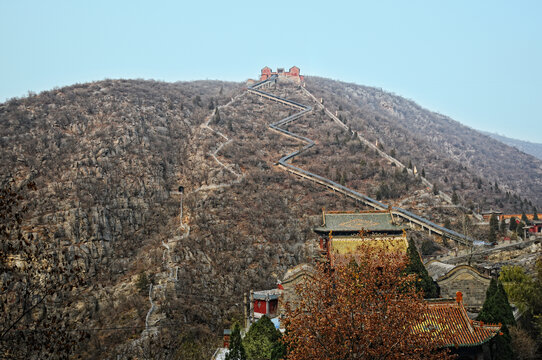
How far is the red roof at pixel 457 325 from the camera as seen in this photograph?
20609 mm

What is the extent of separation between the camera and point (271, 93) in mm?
108812

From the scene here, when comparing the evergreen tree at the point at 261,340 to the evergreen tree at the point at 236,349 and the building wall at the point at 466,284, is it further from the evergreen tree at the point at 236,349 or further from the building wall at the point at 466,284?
the building wall at the point at 466,284

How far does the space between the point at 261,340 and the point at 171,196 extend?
37882 mm

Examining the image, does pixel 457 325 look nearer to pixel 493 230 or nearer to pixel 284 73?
pixel 493 230

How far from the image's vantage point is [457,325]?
21188 mm

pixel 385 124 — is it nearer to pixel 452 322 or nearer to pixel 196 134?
pixel 196 134

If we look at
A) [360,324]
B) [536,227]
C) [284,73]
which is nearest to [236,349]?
[360,324]

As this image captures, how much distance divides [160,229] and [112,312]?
14.7 metres

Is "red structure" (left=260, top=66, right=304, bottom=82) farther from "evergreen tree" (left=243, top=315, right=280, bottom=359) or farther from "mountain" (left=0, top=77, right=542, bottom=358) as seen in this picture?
"evergreen tree" (left=243, top=315, right=280, bottom=359)

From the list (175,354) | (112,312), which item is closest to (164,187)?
(112,312)

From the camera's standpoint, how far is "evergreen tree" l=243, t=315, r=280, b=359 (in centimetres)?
2508

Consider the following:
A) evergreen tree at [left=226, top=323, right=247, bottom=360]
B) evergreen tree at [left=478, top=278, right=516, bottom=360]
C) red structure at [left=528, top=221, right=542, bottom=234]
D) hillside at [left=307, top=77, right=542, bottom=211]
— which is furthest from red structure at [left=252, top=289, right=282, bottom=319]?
hillside at [left=307, top=77, right=542, bottom=211]

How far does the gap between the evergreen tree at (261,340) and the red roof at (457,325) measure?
7.80 metres

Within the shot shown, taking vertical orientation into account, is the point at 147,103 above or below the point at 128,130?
above
